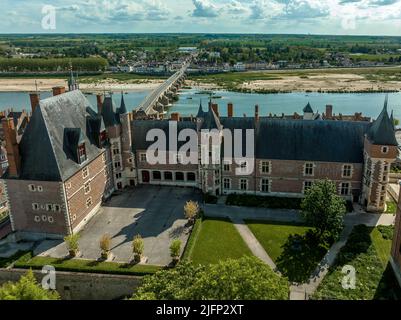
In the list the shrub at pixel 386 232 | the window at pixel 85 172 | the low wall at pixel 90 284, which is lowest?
the low wall at pixel 90 284

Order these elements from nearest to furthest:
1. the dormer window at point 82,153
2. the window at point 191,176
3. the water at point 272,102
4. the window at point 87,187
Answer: the dormer window at point 82,153 → the window at point 87,187 → the window at point 191,176 → the water at point 272,102

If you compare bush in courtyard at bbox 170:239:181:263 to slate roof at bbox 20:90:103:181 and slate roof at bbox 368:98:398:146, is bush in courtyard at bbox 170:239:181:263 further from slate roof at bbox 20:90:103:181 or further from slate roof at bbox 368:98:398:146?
slate roof at bbox 368:98:398:146

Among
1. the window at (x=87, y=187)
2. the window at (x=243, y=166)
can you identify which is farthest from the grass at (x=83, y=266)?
the window at (x=243, y=166)

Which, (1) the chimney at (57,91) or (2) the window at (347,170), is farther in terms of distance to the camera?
(2) the window at (347,170)

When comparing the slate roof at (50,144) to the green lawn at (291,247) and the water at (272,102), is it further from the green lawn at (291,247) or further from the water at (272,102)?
the water at (272,102)

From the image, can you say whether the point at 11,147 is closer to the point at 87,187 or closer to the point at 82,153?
the point at 82,153
